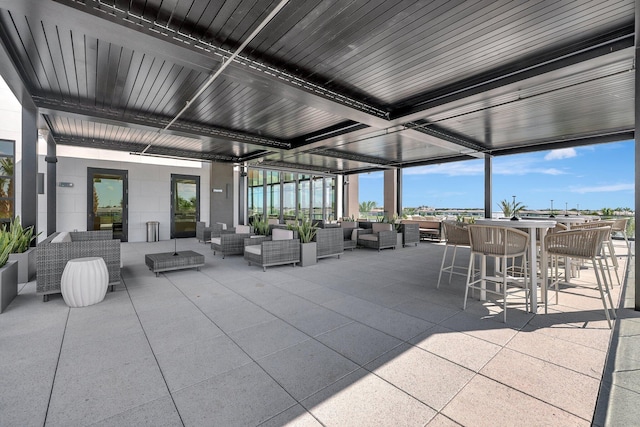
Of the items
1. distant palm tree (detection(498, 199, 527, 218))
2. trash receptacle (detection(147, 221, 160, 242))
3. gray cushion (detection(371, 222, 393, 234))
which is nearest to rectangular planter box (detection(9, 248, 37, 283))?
trash receptacle (detection(147, 221, 160, 242))

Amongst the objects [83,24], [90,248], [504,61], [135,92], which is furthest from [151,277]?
[504,61]

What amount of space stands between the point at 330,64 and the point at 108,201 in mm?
8728

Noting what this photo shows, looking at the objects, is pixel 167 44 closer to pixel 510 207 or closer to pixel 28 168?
pixel 28 168

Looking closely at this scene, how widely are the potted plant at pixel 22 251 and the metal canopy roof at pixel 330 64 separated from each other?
6.56ft

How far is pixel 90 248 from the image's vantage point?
12.7ft

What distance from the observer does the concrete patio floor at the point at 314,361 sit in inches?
63.3

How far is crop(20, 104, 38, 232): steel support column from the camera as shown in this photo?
468 cm

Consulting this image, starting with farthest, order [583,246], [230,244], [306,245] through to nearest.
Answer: [230,244]
[306,245]
[583,246]

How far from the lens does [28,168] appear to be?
4.70m

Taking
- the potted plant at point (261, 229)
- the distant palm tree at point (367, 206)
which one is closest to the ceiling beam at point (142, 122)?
the potted plant at point (261, 229)

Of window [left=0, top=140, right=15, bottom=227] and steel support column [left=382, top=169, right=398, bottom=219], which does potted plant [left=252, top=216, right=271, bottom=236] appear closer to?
window [left=0, top=140, right=15, bottom=227]

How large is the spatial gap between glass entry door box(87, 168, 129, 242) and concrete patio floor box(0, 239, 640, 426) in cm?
615

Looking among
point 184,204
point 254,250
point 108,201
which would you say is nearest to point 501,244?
point 254,250

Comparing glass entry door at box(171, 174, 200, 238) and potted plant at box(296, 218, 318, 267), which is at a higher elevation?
glass entry door at box(171, 174, 200, 238)
